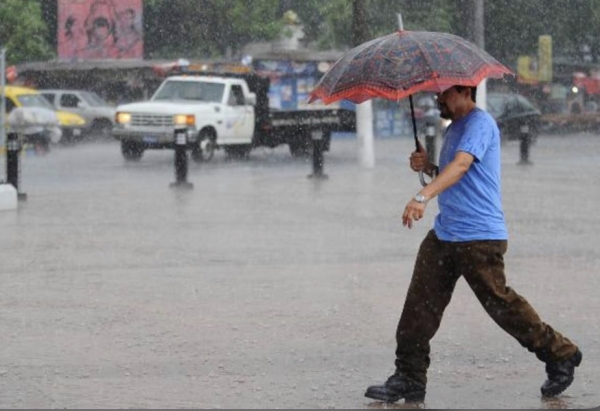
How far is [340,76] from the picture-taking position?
738 cm

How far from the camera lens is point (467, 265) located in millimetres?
7242

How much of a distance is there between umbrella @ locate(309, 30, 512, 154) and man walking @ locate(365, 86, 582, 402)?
0.20m

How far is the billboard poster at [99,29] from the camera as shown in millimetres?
50250

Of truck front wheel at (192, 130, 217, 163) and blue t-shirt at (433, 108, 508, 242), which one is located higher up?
blue t-shirt at (433, 108, 508, 242)

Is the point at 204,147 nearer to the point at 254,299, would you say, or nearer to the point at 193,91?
the point at 193,91

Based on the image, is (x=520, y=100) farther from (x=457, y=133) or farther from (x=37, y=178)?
(x=457, y=133)

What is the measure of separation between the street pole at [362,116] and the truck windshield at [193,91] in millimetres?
4876


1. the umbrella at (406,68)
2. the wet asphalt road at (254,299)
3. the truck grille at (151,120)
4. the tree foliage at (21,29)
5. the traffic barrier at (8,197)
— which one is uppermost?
the tree foliage at (21,29)

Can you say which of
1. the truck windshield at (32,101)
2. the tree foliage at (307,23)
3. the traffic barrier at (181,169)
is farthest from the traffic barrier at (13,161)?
the tree foliage at (307,23)

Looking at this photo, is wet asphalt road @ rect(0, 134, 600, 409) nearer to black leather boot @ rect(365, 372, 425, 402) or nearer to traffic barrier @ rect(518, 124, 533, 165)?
black leather boot @ rect(365, 372, 425, 402)

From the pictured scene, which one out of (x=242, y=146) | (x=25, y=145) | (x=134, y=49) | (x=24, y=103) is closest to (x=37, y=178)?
(x=242, y=146)

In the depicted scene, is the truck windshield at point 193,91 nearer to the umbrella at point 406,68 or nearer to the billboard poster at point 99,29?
the billboard poster at point 99,29

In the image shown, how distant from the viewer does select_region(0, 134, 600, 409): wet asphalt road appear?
7.80 m

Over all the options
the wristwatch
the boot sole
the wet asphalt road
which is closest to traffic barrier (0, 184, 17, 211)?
the wet asphalt road
